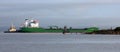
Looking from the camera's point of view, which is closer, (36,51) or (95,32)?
(36,51)

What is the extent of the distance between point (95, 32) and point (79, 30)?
5712mm

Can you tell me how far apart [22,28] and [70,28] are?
17.6m

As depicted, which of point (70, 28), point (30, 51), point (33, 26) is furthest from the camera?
point (70, 28)

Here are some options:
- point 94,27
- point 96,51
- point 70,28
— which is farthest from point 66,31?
point 96,51

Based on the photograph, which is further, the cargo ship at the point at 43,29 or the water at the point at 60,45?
the cargo ship at the point at 43,29

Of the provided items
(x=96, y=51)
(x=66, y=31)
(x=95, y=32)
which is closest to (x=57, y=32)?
(x=66, y=31)

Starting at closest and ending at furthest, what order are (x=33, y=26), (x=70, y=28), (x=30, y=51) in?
1. (x=30, y=51)
2. (x=33, y=26)
3. (x=70, y=28)

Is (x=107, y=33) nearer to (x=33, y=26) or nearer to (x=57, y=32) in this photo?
(x=57, y=32)

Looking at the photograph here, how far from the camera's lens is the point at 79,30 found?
153375 millimetres

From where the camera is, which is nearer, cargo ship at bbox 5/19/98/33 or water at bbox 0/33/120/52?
water at bbox 0/33/120/52

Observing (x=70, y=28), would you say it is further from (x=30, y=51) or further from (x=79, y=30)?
(x=30, y=51)

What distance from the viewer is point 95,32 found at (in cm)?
15250

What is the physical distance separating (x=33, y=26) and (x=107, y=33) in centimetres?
2766

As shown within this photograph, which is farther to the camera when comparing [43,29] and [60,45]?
[43,29]
